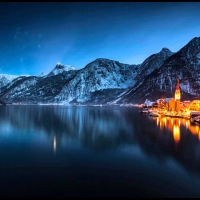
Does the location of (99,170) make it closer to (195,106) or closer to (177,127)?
(177,127)

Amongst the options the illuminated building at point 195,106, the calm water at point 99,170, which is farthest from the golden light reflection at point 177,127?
the illuminated building at point 195,106

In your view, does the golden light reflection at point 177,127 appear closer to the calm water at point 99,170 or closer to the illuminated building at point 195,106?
the calm water at point 99,170

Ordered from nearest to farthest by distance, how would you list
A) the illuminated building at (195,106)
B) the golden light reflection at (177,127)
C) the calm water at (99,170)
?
the calm water at (99,170), the golden light reflection at (177,127), the illuminated building at (195,106)

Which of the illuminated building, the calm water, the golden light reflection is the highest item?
the illuminated building

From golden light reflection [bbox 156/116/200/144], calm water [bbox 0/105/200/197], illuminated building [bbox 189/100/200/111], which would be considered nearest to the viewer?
calm water [bbox 0/105/200/197]

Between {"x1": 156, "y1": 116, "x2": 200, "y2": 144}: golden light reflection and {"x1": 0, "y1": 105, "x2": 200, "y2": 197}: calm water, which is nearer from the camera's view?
{"x1": 0, "y1": 105, "x2": 200, "y2": 197}: calm water

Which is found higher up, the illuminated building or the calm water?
Result: the illuminated building

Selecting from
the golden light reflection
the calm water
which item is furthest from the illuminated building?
the calm water

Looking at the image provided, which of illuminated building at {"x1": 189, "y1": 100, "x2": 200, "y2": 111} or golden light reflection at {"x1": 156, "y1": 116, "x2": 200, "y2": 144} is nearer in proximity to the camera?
golden light reflection at {"x1": 156, "y1": 116, "x2": 200, "y2": 144}

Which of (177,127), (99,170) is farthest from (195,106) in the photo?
(99,170)

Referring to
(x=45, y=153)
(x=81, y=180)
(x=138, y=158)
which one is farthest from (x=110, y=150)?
(x=81, y=180)

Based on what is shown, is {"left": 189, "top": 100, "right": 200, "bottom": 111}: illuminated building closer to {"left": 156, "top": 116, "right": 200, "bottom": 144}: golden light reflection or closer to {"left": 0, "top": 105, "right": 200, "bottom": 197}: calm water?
{"left": 156, "top": 116, "right": 200, "bottom": 144}: golden light reflection

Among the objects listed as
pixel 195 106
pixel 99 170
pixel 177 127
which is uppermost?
pixel 195 106

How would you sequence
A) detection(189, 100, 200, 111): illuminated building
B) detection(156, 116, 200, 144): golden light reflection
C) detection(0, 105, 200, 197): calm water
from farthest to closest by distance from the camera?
detection(189, 100, 200, 111): illuminated building, detection(156, 116, 200, 144): golden light reflection, detection(0, 105, 200, 197): calm water
